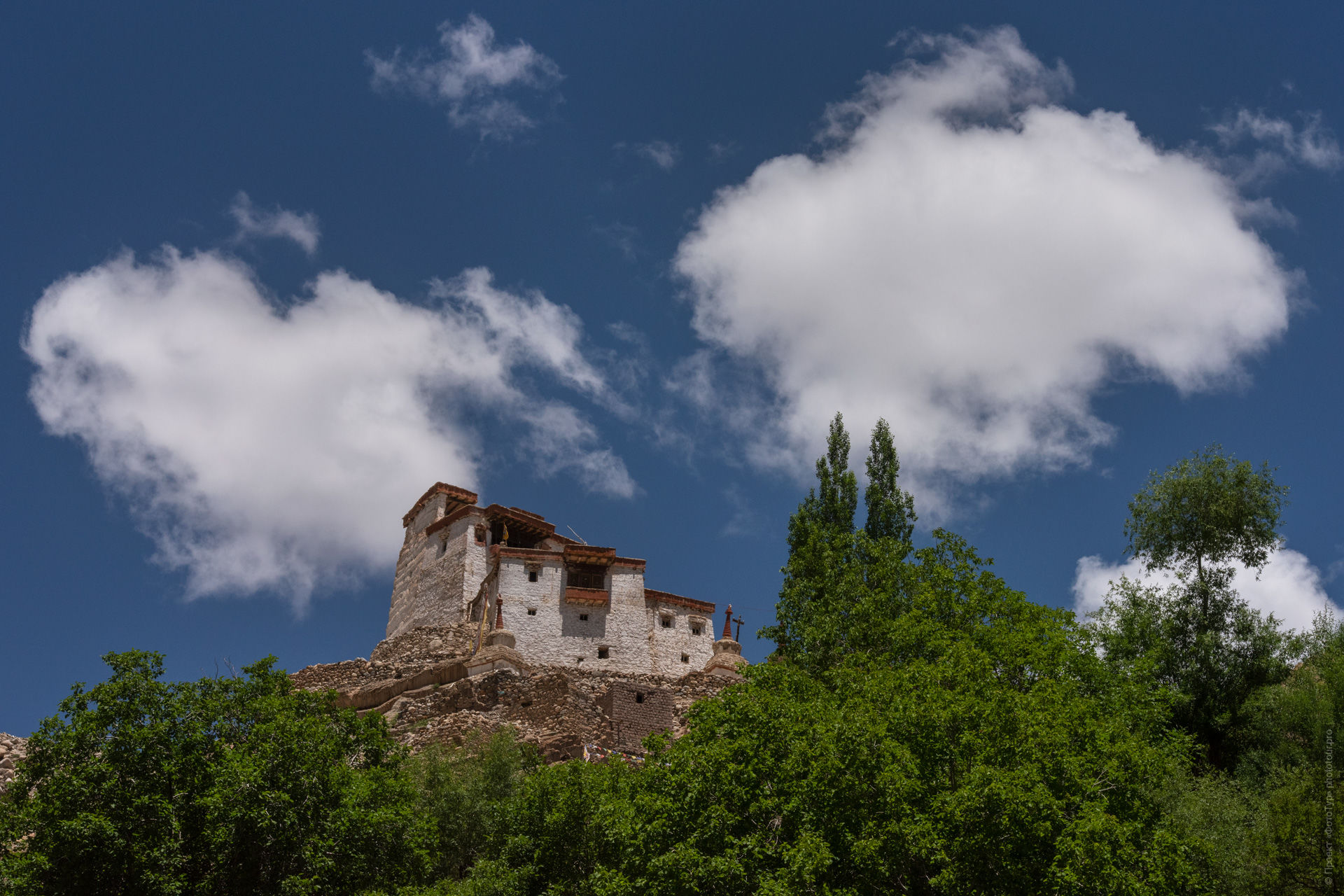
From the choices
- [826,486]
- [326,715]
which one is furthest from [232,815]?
[826,486]

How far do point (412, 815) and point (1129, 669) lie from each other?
17671mm

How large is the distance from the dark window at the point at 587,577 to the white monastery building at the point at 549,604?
43mm

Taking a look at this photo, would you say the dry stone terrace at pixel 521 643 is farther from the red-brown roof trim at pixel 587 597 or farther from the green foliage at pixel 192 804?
the green foliage at pixel 192 804

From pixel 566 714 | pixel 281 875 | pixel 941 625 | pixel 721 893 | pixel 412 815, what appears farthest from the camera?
pixel 566 714

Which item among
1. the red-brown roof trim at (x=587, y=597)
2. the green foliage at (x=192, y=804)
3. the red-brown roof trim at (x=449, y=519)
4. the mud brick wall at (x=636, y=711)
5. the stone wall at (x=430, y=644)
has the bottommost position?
the green foliage at (x=192, y=804)

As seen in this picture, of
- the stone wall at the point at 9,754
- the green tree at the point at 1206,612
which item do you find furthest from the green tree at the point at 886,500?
the stone wall at the point at 9,754

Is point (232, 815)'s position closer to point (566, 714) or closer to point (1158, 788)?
point (566, 714)

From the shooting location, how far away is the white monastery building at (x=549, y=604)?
48.0m

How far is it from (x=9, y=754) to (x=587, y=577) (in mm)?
26113

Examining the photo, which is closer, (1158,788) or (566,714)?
(1158,788)

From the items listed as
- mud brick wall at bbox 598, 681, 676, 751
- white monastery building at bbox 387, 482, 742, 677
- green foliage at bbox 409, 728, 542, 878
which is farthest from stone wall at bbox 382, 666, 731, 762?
white monastery building at bbox 387, 482, 742, 677

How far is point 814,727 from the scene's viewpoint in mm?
20312

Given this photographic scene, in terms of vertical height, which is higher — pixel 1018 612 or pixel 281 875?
pixel 1018 612

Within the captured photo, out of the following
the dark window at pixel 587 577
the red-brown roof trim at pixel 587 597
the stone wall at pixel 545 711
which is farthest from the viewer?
the dark window at pixel 587 577
